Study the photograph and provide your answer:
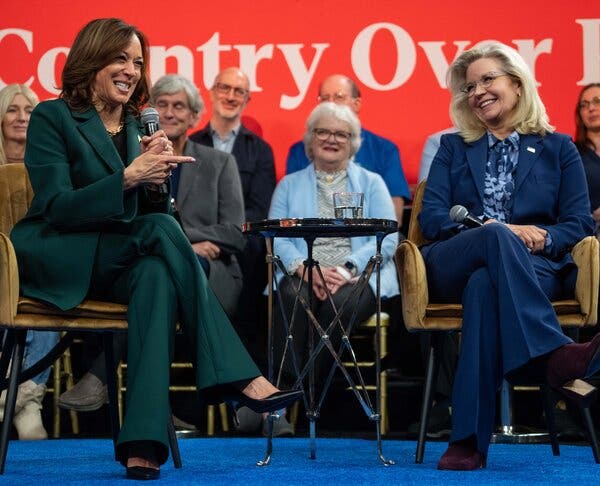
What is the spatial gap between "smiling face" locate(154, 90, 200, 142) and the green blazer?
1.72 meters

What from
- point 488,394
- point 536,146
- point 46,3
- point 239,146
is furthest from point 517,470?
point 46,3

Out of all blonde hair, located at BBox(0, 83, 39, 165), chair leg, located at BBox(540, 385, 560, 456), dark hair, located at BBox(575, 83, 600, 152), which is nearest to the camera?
chair leg, located at BBox(540, 385, 560, 456)

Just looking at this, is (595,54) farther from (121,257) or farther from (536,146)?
(121,257)

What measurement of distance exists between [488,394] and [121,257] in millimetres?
1161

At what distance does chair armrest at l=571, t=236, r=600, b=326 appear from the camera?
358 cm

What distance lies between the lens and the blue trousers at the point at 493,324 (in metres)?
3.24

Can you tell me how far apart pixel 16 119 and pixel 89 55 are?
1.96 m

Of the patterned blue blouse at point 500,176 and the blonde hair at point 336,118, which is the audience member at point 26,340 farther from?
the patterned blue blouse at point 500,176

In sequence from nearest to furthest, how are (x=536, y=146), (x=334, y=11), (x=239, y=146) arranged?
(x=536, y=146) → (x=239, y=146) → (x=334, y=11)

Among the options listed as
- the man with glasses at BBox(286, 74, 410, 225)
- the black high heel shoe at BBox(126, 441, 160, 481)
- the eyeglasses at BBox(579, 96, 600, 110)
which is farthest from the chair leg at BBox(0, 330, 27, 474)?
the eyeglasses at BBox(579, 96, 600, 110)

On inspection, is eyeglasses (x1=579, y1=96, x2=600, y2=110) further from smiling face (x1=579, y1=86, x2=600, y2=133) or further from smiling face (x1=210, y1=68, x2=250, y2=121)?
smiling face (x1=210, y1=68, x2=250, y2=121)

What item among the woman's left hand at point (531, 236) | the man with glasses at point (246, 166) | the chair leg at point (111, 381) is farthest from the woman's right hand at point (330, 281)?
the chair leg at point (111, 381)

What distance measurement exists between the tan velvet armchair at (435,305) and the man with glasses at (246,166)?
180cm

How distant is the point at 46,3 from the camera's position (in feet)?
20.7
